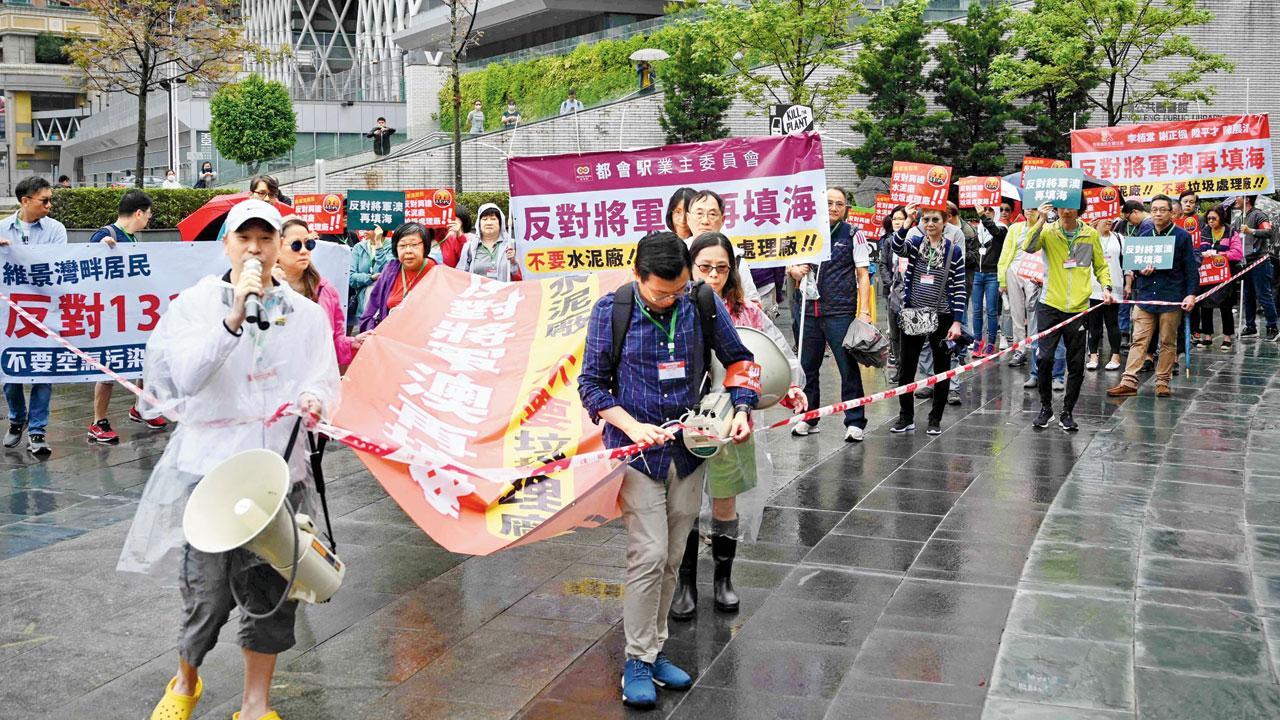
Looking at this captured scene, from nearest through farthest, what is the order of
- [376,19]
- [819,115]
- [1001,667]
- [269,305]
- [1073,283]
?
1. [269,305]
2. [1001,667]
3. [1073,283]
4. [819,115]
5. [376,19]

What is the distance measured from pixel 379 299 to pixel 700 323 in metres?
3.70

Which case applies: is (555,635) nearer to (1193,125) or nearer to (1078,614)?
(1078,614)

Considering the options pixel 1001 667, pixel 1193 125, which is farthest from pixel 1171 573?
pixel 1193 125

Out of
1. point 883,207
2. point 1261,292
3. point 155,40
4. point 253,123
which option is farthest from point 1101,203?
point 253,123

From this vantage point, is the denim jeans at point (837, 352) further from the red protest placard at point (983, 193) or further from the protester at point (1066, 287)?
the red protest placard at point (983, 193)

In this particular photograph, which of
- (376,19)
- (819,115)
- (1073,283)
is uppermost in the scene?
(376,19)

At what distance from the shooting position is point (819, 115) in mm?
31781

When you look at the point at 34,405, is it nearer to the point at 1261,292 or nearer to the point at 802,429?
the point at 802,429

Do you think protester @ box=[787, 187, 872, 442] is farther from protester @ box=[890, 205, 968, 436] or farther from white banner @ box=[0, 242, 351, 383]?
white banner @ box=[0, 242, 351, 383]

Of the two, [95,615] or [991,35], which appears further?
[991,35]

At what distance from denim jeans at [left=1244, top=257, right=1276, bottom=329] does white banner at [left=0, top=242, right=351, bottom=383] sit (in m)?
14.0

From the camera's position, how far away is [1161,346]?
1231cm

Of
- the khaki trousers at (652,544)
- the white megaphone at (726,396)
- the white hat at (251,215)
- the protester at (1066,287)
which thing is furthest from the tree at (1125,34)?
the white hat at (251,215)

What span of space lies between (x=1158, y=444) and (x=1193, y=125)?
7169mm
